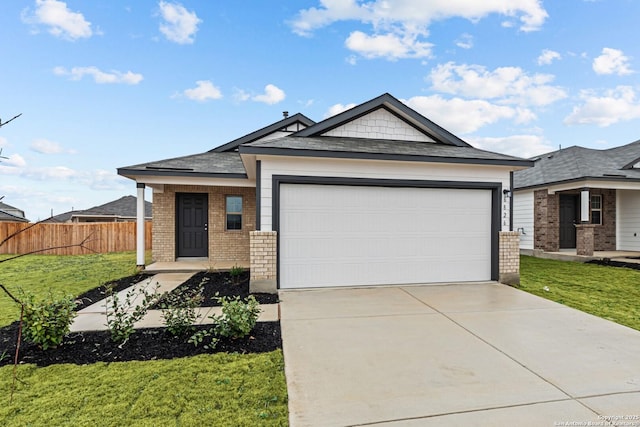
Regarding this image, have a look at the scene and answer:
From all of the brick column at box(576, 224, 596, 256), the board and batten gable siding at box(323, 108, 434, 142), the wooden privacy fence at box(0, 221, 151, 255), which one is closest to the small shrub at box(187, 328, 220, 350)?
the board and batten gable siding at box(323, 108, 434, 142)

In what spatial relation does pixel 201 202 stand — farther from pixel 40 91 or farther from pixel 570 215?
pixel 570 215

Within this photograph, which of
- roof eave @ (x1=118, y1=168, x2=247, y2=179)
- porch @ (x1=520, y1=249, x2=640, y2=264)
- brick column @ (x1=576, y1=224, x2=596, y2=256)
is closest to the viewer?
roof eave @ (x1=118, y1=168, x2=247, y2=179)

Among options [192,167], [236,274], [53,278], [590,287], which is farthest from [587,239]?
[53,278]

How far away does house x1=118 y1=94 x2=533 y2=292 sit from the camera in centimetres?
677

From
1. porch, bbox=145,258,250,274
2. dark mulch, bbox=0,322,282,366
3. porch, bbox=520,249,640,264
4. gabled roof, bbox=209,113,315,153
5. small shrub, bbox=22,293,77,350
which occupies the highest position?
gabled roof, bbox=209,113,315,153

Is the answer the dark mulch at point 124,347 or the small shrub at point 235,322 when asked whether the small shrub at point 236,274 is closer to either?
the dark mulch at point 124,347

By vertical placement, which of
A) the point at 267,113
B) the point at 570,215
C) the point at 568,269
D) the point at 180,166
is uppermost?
the point at 267,113

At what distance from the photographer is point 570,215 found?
13.4m

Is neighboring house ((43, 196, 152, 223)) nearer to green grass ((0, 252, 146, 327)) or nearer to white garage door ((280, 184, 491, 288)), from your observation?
green grass ((0, 252, 146, 327))

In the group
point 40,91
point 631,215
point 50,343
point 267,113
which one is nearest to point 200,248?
point 40,91

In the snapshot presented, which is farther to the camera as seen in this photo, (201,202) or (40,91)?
(201,202)

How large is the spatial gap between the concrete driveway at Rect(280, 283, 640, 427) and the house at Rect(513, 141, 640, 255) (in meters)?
8.80

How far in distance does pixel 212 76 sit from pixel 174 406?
1428 cm

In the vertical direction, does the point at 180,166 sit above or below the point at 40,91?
below
